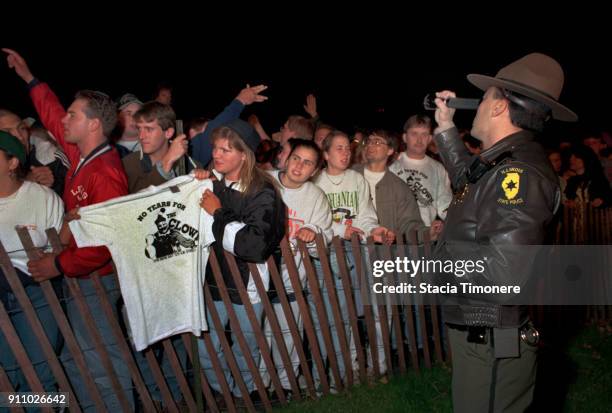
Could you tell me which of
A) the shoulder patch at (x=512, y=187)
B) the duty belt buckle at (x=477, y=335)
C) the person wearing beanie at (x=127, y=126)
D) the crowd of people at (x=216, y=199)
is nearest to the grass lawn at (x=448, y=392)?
the crowd of people at (x=216, y=199)

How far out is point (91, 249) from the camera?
3367 millimetres

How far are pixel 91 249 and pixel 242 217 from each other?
3.30 ft

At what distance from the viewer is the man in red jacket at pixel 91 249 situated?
3359 millimetres

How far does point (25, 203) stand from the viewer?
372 centimetres

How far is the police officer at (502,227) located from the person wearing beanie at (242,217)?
1.35 meters

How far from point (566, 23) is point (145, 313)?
15.3 m

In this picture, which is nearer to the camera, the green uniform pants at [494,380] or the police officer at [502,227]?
the police officer at [502,227]

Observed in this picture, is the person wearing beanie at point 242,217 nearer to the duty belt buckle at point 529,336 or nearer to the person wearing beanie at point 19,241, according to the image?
the person wearing beanie at point 19,241

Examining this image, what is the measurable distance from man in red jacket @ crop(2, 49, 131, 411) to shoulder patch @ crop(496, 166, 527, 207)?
2.29 metres

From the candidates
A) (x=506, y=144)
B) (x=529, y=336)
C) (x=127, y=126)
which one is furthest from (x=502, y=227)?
(x=127, y=126)

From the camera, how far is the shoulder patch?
259cm

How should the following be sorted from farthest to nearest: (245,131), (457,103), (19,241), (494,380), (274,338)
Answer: (274,338)
(245,131)
(19,241)
(457,103)
(494,380)

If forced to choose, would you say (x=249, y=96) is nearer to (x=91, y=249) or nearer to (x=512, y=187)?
(x=91, y=249)

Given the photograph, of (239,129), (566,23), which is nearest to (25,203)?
(239,129)
